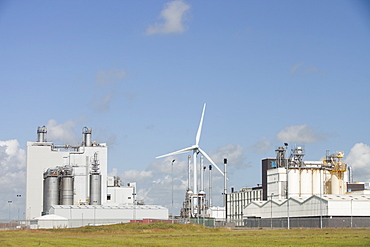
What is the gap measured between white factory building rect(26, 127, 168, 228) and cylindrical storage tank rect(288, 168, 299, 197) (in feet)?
89.9

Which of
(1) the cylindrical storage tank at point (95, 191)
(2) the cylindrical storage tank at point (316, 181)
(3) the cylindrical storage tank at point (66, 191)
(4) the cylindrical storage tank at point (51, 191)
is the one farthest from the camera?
(1) the cylindrical storage tank at point (95, 191)

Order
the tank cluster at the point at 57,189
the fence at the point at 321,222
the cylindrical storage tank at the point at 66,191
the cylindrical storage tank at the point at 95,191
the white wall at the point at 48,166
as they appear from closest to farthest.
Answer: the fence at the point at 321,222 < the tank cluster at the point at 57,189 < the cylindrical storage tank at the point at 66,191 < the cylindrical storage tank at the point at 95,191 < the white wall at the point at 48,166

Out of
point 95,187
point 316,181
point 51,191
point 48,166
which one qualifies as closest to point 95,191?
point 95,187

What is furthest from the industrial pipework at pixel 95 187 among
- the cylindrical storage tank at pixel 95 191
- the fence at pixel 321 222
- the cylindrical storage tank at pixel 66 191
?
the fence at pixel 321 222

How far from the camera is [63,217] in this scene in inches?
4774

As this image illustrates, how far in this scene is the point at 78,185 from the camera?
144250mm

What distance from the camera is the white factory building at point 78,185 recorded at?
12879 cm

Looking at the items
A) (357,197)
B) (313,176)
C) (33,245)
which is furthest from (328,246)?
(313,176)

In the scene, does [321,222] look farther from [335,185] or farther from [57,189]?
[57,189]

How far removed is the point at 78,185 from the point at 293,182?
4994cm

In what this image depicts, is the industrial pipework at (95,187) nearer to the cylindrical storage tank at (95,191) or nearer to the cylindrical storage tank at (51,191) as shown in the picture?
the cylindrical storage tank at (95,191)

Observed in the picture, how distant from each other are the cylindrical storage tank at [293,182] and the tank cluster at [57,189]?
48268 millimetres

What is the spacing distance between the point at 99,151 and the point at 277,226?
49722 mm

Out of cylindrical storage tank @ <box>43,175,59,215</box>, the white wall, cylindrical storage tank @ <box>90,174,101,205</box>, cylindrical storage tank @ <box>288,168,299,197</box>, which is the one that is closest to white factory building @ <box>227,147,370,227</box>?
cylindrical storage tank @ <box>288,168,299,197</box>
